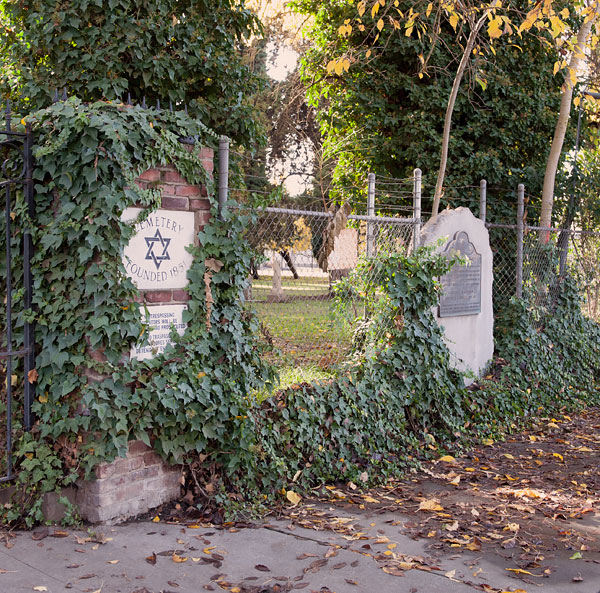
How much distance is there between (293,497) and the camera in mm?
4945

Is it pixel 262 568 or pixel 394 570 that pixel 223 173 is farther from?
pixel 394 570

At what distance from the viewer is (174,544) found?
4.08 meters

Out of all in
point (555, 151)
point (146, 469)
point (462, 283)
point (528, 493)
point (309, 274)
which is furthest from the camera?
point (555, 151)

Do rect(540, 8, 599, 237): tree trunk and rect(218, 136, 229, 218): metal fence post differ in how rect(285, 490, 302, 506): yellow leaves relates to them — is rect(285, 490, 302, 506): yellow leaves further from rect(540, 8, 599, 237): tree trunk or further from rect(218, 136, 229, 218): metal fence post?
rect(540, 8, 599, 237): tree trunk

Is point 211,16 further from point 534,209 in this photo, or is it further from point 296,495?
point 534,209

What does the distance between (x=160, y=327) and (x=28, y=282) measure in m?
0.86

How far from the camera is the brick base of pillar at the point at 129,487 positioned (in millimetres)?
4293

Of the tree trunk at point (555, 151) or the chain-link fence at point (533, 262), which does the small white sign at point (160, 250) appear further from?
the tree trunk at point (555, 151)

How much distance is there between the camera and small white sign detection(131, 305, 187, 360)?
452 centimetres

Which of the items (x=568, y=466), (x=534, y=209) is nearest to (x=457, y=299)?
(x=568, y=466)

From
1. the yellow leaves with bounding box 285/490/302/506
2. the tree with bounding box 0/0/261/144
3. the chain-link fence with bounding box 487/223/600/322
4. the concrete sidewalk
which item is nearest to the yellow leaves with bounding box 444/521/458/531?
the concrete sidewalk

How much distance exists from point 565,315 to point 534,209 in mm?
1549

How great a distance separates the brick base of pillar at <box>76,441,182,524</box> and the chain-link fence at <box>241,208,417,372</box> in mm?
1240

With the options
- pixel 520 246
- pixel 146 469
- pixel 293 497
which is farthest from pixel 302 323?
Result: pixel 520 246
